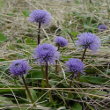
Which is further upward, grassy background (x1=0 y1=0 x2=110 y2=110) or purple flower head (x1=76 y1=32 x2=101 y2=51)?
purple flower head (x1=76 y1=32 x2=101 y2=51)

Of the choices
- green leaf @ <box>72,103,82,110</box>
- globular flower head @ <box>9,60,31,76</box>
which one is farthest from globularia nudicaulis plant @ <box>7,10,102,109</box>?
green leaf @ <box>72,103,82,110</box>

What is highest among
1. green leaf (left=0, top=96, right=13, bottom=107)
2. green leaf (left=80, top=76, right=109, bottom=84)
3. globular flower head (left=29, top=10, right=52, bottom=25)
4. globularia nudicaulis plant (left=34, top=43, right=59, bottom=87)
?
globular flower head (left=29, top=10, right=52, bottom=25)

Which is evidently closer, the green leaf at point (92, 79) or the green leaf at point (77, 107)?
the green leaf at point (77, 107)

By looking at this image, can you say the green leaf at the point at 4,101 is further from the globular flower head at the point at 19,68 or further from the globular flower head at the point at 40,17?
the globular flower head at the point at 40,17

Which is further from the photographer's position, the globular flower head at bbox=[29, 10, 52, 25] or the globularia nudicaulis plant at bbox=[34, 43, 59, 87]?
the globular flower head at bbox=[29, 10, 52, 25]

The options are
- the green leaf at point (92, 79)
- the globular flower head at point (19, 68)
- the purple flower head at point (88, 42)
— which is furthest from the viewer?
the green leaf at point (92, 79)

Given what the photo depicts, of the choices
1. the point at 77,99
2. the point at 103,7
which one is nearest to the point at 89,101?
the point at 77,99

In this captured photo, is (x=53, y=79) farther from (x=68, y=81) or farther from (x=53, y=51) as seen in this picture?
(x=53, y=51)

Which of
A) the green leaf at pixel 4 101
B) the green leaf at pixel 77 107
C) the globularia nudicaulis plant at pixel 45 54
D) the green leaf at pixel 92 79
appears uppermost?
the globularia nudicaulis plant at pixel 45 54

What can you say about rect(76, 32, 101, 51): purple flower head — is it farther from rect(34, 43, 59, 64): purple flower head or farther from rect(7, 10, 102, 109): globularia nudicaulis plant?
rect(34, 43, 59, 64): purple flower head

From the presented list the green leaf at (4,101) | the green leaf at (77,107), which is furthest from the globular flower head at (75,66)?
the green leaf at (4,101)

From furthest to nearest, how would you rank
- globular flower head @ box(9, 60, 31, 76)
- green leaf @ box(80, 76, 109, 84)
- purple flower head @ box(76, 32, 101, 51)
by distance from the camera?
green leaf @ box(80, 76, 109, 84) → purple flower head @ box(76, 32, 101, 51) → globular flower head @ box(9, 60, 31, 76)

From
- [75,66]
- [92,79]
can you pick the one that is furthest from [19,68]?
[92,79]
